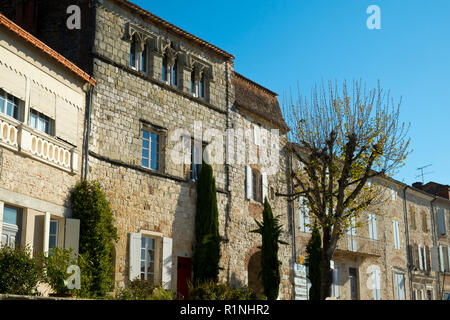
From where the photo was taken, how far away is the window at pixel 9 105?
13406 millimetres

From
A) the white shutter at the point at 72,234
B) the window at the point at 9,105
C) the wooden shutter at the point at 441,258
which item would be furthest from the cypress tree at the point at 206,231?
the wooden shutter at the point at 441,258

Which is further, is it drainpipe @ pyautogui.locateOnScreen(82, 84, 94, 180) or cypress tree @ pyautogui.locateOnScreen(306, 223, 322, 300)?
cypress tree @ pyautogui.locateOnScreen(306, 223, 322, 300)

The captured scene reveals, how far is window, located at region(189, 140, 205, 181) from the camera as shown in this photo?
20.0 m

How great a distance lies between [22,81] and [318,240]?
1412 centimetres

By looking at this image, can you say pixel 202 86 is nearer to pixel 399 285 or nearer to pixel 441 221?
pixel 399 285

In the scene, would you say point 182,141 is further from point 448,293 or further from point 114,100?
point 448,293

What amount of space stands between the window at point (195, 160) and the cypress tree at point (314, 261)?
5916 millimetres

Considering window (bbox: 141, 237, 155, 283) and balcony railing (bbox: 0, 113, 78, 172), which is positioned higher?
balcony railing (bbox: 0, 113, 78, 172)

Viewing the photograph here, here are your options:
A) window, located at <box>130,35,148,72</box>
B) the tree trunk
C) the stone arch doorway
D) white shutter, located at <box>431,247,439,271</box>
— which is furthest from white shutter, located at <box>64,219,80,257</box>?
white shutter, located at <box>431,247,439,271</box>

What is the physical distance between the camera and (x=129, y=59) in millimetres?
18359

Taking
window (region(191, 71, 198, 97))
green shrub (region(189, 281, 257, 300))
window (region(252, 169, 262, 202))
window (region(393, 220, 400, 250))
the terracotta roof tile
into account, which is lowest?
green shrub (region(189, 281, 257, 300))

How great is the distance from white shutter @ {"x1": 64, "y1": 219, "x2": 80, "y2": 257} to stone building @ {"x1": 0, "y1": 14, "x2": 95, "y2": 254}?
0.02 meters

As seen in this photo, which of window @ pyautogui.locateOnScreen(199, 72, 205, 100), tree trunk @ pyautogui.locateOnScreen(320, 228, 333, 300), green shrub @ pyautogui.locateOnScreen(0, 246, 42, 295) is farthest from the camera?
window @ pyautogui.locateOnScreen(199, 72, 205, 100)

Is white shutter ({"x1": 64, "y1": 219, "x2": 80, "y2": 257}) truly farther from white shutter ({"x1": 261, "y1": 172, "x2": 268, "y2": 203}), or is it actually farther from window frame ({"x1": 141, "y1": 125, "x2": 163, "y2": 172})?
white shutter ({"x1": 261, "y1": 172, "x2": 268, "y2": 203})
